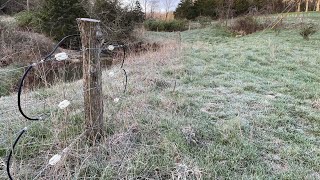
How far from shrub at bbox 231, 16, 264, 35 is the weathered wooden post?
522 inches

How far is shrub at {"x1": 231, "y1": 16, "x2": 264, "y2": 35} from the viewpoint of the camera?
1438 centimetres

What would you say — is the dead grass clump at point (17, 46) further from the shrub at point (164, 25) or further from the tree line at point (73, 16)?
the shrub at point (164, 25)

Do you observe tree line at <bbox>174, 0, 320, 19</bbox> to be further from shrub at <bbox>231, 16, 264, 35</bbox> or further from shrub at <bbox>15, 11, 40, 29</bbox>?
shrub at <bbox>15, 11, 40, 29</bbox>

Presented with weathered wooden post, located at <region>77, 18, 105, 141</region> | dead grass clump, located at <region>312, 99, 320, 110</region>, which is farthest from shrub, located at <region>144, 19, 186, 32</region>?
weathered wooden post, located at <region>77, 18, 105, 141</region>

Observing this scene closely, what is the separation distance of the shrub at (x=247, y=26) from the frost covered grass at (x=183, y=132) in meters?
10.2

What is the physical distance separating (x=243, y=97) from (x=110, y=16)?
8.85 m

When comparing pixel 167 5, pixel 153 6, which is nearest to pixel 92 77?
pixel 153 6

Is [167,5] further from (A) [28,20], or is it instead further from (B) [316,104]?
(B) [316,104]

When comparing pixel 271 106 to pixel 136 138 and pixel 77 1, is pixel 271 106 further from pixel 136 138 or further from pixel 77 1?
pixel 77 1

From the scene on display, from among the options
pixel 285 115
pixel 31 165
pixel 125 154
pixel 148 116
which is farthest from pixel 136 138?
pixel 285 115

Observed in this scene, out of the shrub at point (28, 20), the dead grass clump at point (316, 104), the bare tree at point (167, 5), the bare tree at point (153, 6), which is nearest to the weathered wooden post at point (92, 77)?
the dead grass clump at point (316, 104)

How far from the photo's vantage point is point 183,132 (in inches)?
105

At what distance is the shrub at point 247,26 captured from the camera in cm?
1438

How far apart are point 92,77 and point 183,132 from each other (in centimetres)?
105
